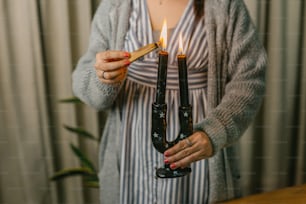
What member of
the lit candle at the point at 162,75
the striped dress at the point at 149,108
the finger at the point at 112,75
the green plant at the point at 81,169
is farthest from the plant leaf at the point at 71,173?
the lit candle at the point at 162,75

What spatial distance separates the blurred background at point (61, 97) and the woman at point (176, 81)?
23 centimetres

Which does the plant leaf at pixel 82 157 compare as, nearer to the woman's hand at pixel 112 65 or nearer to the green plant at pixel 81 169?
the green plant at pixel 81 169

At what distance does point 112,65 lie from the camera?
0.52 m

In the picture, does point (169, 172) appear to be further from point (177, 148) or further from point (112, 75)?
point (112, 75)

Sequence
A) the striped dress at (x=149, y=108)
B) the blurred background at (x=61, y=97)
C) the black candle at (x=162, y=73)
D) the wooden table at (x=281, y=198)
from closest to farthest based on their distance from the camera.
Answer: the black candle at (x=162, y=73) → the wooden table at (x=281, y=198) → the striped dress at (x=149, y=108) → the blurred background at (x=61, y=97)

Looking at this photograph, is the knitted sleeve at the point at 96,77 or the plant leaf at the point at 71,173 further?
the plant leaf at the point at 71,173

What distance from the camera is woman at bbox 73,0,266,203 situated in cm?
62

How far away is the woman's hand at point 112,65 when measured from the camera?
510 mm

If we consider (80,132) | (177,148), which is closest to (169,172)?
(177,148)

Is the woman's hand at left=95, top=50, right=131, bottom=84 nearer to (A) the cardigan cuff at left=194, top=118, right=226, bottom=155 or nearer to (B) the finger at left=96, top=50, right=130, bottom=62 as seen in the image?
(B) the finger at left=96, top=50, right=130, bottom=62

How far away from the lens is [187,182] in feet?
2.16

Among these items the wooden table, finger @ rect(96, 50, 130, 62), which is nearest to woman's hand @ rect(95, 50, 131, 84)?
finger @ rect(96, 50, 130, 62)

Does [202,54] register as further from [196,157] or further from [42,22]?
[42,22]

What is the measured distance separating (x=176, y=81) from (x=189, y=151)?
0.51ft
